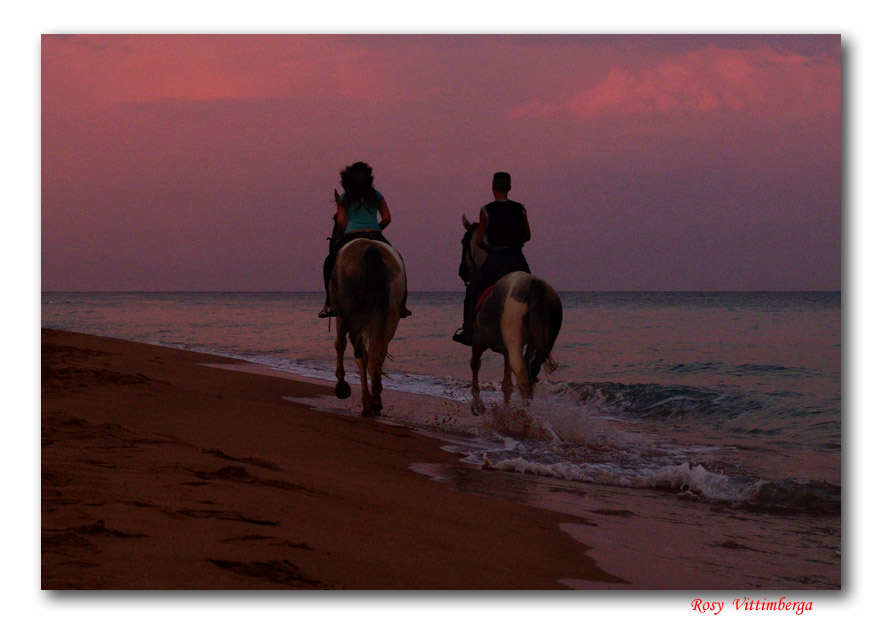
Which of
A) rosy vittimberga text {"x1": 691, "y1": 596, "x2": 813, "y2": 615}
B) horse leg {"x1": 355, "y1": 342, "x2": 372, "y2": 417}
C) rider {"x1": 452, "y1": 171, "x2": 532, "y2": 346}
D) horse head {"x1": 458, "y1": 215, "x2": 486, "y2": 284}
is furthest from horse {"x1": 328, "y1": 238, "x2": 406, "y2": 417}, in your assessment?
rosy vittimberga text {"x1": 691, "y1": 596, "x2": 813, "y2": 615}

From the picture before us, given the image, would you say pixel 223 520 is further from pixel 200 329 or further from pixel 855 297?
pixel 200 329

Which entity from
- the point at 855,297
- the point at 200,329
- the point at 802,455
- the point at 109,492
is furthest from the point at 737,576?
the point at 200,329

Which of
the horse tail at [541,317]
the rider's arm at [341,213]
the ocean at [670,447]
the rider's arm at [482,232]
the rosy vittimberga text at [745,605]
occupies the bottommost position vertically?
the rosy vittimberga text at [745,605]

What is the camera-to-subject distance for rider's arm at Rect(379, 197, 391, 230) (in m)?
7.98

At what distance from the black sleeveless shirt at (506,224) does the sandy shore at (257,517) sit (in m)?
2.30

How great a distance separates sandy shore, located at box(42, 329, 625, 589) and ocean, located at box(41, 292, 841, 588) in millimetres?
469

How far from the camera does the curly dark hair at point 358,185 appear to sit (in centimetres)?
A: 780

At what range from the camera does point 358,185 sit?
25.6 ft

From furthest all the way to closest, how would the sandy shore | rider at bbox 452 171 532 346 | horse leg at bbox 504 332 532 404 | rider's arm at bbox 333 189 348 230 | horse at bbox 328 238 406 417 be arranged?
rider's arm at bbox 333 189 348 230
rider at bbox 452 171 532 346
horse at bbox 328 238 406 417
horse leg at bbox 504 332 532 404
the sandy shore

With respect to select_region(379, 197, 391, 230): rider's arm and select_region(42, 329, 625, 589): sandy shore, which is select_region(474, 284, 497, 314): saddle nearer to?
select_region(379, 197, 391, 230): rider's arm

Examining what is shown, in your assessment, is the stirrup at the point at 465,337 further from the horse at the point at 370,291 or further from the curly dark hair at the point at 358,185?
the curly dark hair at the point at 358,185

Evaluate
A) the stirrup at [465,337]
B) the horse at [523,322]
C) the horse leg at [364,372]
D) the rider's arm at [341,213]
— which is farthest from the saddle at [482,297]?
the rider's arm at [341,213]

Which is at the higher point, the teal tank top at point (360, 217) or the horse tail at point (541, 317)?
the teal tank top at point (360, 217)

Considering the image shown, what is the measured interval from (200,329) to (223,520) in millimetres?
24773
